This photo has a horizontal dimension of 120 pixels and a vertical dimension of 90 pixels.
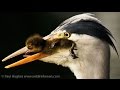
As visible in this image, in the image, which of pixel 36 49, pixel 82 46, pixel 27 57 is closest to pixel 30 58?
pixel 27 57

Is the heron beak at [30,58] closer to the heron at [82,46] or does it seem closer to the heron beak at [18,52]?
the heron at [82,46]

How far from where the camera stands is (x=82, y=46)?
30.3ft

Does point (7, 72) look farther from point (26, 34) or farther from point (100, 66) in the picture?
point (100, 66)

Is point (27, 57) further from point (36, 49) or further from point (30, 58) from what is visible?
point (36, 49)

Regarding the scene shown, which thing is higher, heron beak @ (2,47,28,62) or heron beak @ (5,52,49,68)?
heron beak @ (2,47,28,62)

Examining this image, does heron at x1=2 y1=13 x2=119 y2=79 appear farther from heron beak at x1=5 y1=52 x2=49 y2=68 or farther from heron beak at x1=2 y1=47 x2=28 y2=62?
heron beak at x1=2 y1=47 x2=28 y2=62

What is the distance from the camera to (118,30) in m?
9.30

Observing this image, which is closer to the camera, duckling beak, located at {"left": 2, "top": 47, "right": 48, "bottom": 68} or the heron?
the heron

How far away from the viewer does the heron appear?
9.23 meters

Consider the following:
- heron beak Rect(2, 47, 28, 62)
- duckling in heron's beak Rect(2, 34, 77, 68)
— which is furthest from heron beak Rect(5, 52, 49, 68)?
heron beak Rect(2, 47, 28, 62)

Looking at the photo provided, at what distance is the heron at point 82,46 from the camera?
923 cm
